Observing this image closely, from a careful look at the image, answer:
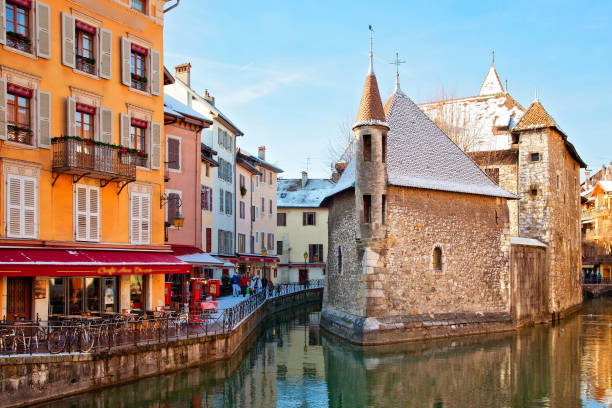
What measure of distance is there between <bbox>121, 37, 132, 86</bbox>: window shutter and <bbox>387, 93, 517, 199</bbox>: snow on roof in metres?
10.2

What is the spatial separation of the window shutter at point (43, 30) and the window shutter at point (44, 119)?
3.55ft

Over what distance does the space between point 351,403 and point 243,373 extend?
420 cm

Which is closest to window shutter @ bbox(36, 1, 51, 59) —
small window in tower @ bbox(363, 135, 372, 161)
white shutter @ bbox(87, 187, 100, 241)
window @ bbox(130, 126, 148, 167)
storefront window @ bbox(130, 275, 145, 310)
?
window @ bbox(130, 126, 148, 167)

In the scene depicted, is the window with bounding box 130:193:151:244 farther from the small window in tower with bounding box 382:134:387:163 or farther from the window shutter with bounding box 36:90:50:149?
the small window in tower with bounding box 382:134:387:163

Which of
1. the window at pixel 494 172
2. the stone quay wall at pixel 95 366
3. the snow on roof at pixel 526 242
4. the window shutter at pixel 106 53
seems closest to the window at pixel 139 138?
the window shutter at pixel 106 53

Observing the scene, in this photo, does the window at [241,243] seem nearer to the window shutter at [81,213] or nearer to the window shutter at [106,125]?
the window shutter at [106,125]

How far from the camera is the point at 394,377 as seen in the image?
1805 cm

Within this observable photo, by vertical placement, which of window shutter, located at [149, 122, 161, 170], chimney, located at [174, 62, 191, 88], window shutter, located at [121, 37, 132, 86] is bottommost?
window shutter, located at [149, 122, 161, 170]

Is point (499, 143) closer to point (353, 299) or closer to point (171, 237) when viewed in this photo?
point (353, 299)

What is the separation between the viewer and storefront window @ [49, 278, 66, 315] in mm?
16766

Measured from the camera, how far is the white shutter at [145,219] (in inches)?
770

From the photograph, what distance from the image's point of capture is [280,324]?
3222 cm

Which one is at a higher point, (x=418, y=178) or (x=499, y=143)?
(x=499, y=143)

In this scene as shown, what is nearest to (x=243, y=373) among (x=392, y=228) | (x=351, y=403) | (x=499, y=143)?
(x=351, y=403)
